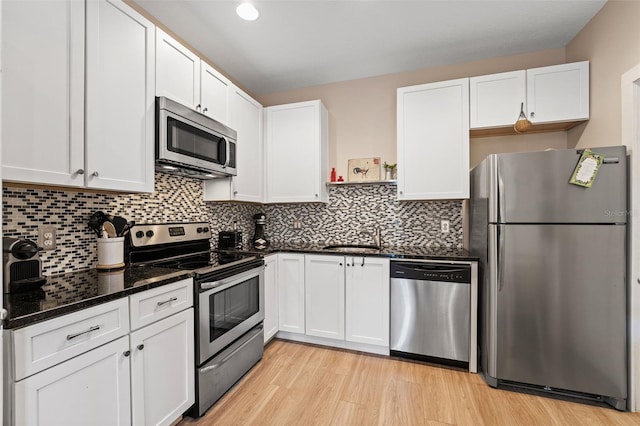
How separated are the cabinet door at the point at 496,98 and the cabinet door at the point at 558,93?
8cm

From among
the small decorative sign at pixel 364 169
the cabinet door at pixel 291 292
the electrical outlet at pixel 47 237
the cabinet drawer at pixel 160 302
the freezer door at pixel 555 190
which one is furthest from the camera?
the small decorative sign at pixel 364 169

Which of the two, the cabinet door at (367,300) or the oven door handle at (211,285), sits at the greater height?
the oven door handle at (211,285)

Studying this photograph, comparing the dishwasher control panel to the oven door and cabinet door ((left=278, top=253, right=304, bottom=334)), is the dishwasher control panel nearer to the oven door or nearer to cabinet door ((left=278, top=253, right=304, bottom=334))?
cabinet door ((left=278, top=253, right=304, bottom=334))

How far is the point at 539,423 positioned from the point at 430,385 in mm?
629

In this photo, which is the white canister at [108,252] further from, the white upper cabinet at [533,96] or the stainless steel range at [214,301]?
the white upper cabinet at [533,96]

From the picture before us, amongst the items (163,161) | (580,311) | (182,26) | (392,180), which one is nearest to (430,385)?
(580,311)

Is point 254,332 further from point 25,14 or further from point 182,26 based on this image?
point 182,26

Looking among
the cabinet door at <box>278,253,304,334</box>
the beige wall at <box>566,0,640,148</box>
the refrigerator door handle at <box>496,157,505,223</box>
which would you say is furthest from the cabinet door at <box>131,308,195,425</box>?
the beige wall at <box>566,0,640,148</box>

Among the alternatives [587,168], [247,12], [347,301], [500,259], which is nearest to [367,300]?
[347,301]

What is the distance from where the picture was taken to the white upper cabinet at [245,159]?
2.57 m

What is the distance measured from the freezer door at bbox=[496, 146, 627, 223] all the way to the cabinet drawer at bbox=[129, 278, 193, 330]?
6.86ft

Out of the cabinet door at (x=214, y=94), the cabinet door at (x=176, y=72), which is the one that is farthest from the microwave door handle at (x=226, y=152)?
the cabinet door at (x=176, y=72)

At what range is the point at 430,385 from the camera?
82.1 inches

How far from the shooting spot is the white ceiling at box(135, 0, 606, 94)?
2.03 meters
